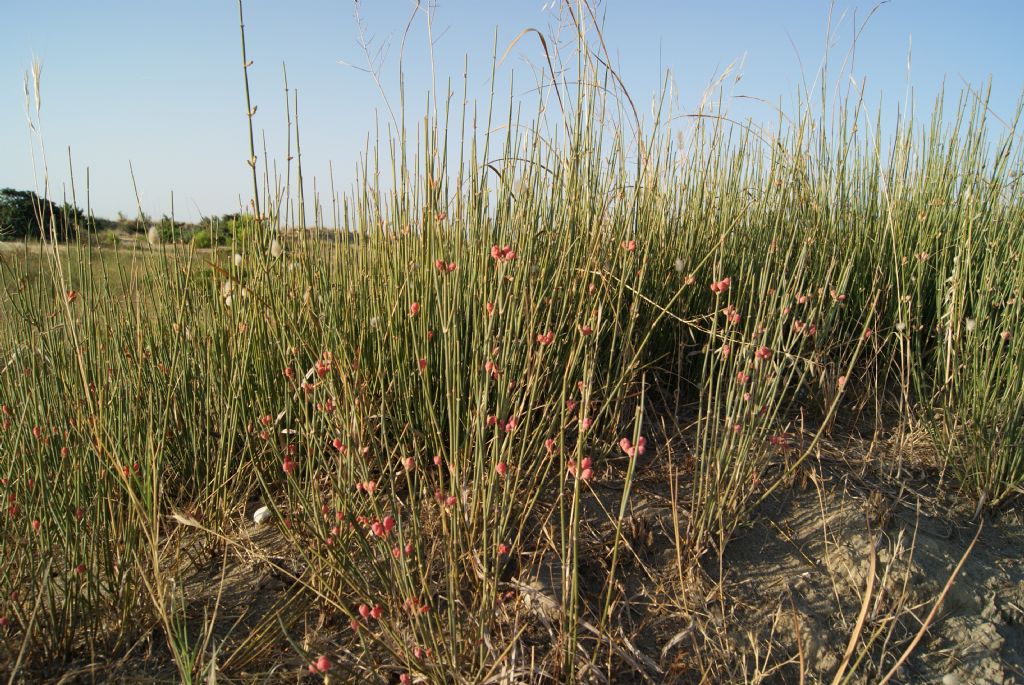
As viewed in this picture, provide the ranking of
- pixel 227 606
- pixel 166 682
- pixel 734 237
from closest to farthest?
pixel 166 682 → pixel 227 606 → pixel 734 237

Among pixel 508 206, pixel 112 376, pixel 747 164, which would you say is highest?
pixel 747 164

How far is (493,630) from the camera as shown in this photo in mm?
1476

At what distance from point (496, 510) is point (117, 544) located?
2.71 ft

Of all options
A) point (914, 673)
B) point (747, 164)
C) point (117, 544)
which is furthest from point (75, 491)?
point (747, 164)

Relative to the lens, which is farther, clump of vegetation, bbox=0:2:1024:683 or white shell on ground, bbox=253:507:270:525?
white shell on ground, bbox=253:507:270:525

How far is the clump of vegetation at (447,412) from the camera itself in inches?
54.3

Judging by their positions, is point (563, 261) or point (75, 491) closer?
point (75, 491)

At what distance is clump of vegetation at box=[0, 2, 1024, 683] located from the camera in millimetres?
1380

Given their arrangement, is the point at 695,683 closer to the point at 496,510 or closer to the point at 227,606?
the point at 496,510

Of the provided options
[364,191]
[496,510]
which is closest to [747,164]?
[364,191]

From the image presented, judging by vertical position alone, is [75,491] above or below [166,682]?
above

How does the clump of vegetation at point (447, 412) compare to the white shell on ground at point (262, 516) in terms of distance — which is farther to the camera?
the white shell on ground at point (262, 516)

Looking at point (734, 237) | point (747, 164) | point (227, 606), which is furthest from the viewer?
point (747, 164)

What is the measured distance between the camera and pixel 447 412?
192cm
